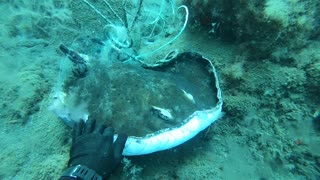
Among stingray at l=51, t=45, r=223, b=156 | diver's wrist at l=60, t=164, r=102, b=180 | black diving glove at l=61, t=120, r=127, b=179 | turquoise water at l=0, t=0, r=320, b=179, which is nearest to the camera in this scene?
diver's wrist at l=60, t=164, r=102, b=180

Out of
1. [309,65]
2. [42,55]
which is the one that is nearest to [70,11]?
[42,55]

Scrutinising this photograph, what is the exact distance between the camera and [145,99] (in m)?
2.61

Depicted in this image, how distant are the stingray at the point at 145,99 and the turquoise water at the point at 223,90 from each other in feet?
0.38

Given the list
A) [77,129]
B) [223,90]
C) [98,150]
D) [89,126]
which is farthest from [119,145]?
[223,90]

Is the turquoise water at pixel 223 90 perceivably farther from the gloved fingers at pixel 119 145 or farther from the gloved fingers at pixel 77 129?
the gloved fingers at pixel 119 145

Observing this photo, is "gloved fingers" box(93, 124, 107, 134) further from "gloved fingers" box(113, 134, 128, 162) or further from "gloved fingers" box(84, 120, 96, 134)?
"gloved fingers" box(113, 134, 128, 162)

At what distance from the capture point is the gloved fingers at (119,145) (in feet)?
7.37

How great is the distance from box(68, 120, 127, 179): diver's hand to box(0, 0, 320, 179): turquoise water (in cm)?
33

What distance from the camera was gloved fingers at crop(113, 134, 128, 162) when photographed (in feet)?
7.37

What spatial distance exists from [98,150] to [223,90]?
1754mm

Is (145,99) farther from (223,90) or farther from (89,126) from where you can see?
(223,90)

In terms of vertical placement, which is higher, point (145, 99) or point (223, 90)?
point (145, 99)

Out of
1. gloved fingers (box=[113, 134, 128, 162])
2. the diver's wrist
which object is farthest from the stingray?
the diver's wrist

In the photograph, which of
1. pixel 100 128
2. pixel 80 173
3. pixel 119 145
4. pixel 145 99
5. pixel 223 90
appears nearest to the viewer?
pixel 80 173
